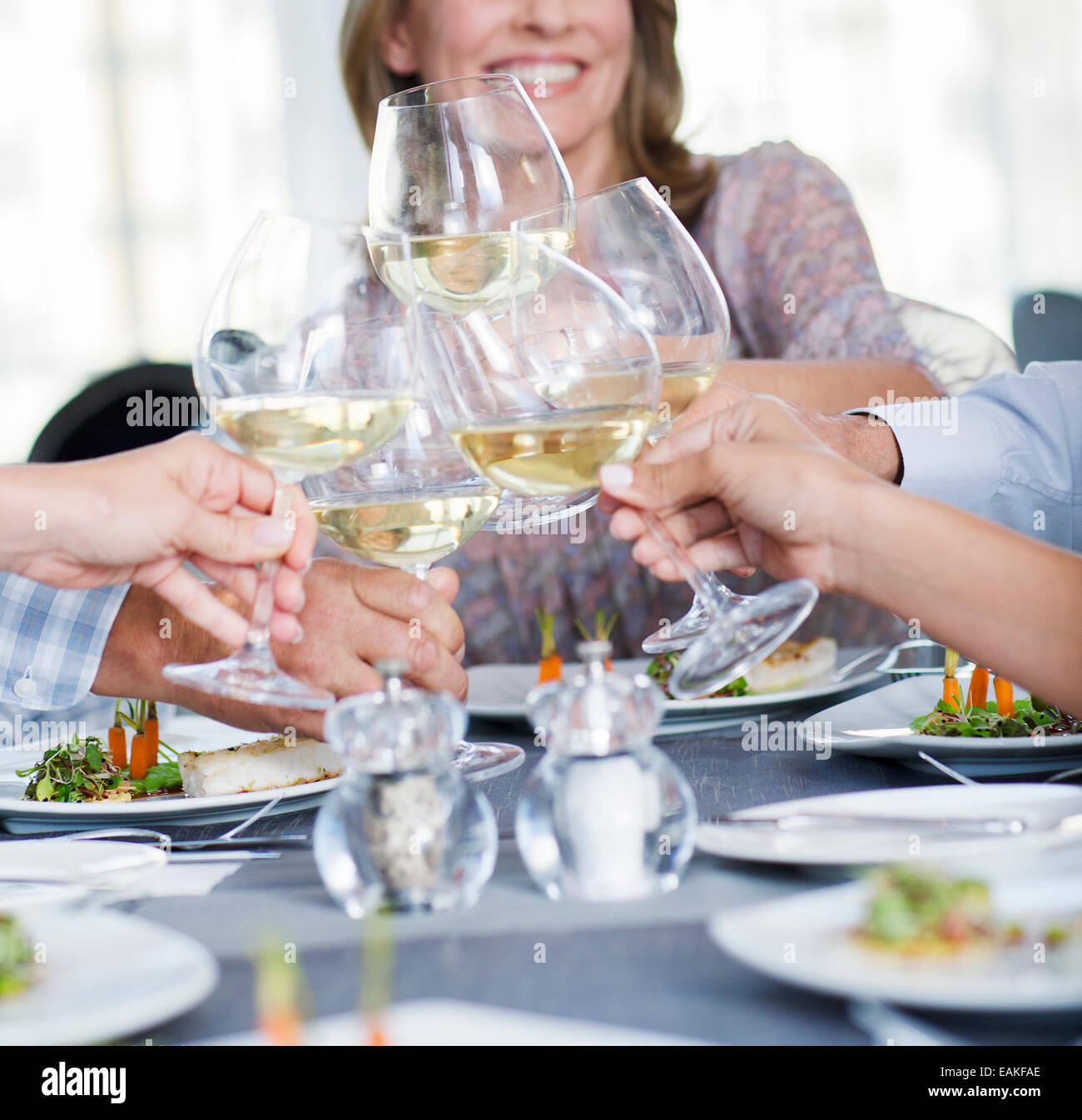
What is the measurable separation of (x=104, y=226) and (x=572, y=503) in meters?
4.64

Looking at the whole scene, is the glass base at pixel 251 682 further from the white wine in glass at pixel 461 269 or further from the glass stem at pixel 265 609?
the white wine in glass at pixel 461 269

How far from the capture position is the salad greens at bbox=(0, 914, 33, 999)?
60 centimetres

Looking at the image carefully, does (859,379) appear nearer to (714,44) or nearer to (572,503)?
(572,503)

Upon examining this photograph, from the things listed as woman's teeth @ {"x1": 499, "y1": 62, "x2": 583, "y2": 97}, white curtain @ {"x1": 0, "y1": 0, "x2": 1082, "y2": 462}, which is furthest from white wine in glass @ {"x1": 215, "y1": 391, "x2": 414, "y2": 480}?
white curtain @ {"x1": 0, "y1": 0, "x2": 1082, "y2": 462}

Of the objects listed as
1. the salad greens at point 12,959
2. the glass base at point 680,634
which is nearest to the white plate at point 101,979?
the salad greens at point 12,959

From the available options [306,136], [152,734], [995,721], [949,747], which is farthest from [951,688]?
[306,136]

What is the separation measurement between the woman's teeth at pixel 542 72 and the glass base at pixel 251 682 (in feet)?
5.40

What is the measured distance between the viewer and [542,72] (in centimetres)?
228

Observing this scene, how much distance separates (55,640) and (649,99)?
176 centimetres

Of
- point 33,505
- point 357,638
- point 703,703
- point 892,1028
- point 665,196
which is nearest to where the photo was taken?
point 892,1028

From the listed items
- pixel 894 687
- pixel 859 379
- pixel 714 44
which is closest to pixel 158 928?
pixel 894 687

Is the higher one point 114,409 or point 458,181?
point 458,181

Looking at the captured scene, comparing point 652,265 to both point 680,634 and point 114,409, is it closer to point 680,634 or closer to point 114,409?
point 680,634
